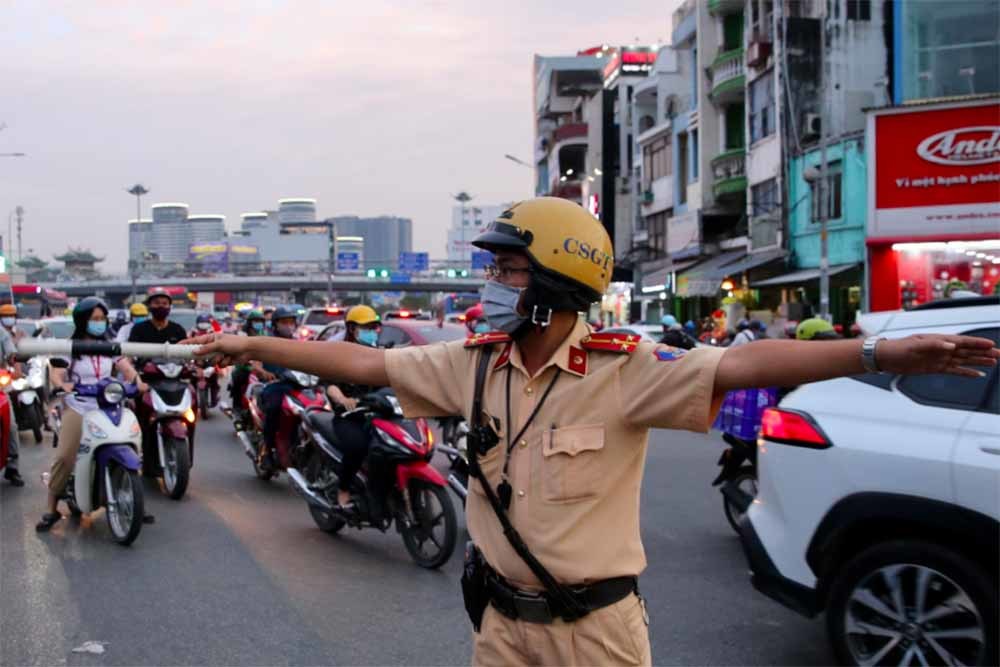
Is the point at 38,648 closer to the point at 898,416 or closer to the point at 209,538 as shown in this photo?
the point at 209,538

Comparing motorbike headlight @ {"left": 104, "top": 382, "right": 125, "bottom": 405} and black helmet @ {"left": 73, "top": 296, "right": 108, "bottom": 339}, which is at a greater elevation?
black helmet @ {"left": 73, "top": 296, "right": 108, "bottom": 339}

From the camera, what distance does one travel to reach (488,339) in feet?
9.80

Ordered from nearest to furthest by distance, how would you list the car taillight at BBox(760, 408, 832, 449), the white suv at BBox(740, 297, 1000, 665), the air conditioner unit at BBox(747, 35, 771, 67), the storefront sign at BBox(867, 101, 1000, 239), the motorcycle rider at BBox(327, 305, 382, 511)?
the white suv at BBox(740, 297, 1000, 665), the car taillight at BBox(760, 408, 832, 449), the motorcycle rider at BBox(327, 305, 382, 511), the storefront sign at BBox(867, 101, 1000, 239), the air conditioner unit at BBox(747, 35, 771, 67)

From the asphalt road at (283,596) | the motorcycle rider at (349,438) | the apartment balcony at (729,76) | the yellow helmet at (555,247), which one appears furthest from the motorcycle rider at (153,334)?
the apartment balcony at (729,76)

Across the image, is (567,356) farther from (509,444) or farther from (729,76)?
(729,76)

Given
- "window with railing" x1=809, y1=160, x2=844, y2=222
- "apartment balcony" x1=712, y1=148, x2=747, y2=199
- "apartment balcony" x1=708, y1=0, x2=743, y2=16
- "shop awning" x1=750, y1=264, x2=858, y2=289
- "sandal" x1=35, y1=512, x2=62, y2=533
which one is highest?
"apartment balcony" x1=708, y1=0, x2=743, y2=16

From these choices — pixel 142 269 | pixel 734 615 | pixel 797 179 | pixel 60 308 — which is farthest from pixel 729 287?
pixel 142 269

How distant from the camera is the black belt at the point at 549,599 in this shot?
8.95 feet

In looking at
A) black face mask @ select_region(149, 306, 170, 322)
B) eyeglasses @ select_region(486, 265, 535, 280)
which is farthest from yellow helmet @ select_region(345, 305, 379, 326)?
eyeglasses @ select_region(486, 265, 535, 280)

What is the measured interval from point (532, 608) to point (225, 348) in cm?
116

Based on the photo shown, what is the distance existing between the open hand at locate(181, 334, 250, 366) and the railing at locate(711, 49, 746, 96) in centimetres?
3492

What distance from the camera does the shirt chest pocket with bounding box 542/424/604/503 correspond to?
2.74 metres

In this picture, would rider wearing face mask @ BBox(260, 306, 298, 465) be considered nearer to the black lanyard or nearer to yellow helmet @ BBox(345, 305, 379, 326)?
yellow helmet @ BBox(345, 305, 379, 326)

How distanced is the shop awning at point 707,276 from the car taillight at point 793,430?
2916cm
